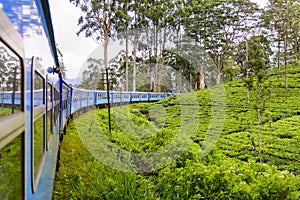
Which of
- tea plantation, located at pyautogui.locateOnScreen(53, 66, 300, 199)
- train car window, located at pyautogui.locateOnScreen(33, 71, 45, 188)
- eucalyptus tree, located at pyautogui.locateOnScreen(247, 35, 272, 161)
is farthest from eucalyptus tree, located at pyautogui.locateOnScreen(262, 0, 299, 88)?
train car window, located at pyautogui.locateOnScreen(33, 71, 45, 188)

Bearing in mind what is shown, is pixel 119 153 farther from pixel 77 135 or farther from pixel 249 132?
pixel 249 132

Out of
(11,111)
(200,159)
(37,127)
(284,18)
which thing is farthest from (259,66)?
(11,111)

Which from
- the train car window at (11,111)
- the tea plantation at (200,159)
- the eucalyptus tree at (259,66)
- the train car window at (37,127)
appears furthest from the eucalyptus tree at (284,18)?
the train car window at (11,111)

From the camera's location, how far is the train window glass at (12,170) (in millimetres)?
505

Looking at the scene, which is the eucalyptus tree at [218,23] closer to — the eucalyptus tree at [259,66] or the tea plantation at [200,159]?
the eucalyptus tree at [259,66]

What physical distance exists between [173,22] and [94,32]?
22.6ft

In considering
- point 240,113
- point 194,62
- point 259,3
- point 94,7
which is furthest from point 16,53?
point 194,62

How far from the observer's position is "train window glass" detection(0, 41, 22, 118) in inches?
20.2

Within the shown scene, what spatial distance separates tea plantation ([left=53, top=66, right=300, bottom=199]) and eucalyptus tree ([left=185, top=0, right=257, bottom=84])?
7879mm

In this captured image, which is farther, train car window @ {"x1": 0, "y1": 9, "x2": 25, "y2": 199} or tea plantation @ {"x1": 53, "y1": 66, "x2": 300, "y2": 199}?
tea plantation @ {"x1": 53, "y1": 66, "x2": 300, "y2": 199}

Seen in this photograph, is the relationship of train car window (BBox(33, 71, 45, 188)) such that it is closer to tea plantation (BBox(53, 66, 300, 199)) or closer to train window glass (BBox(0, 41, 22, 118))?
train window glass (BBox(0, 41, 22, 118))

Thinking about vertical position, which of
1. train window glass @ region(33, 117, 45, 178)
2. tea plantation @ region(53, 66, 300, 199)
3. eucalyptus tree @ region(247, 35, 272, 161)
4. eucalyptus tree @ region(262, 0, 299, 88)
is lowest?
tea plantation @ region(53, 66, 300, 199)

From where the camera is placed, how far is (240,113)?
466 inches

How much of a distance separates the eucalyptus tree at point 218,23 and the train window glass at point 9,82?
19739 millimetres
